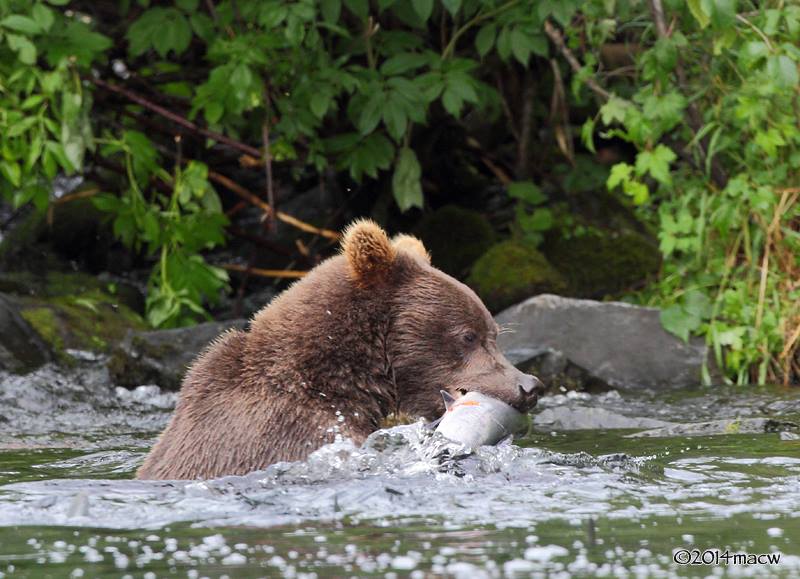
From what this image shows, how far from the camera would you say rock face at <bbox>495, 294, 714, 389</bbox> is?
9.11m

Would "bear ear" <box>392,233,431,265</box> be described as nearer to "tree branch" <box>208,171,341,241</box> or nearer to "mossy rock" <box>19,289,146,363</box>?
"mossy rock" <box>19,289,146,363</box>

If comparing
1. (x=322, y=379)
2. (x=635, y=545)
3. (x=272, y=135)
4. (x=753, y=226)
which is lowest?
(x=635, y=545)

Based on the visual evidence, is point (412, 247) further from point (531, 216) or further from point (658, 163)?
point (531, 216)

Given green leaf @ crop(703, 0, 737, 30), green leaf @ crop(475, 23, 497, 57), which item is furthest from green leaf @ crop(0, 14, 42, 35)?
green leaf @ crop(703, 0, 737, 30)

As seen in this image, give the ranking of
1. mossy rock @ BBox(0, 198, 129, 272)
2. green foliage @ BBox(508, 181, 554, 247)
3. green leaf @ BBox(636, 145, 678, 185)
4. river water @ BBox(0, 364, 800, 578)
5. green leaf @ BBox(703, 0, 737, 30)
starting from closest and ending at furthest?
1. river water @ BBox(0, 364, 800, 578)
2. green leaf @ BBox(703, 0, 737, 30)
3. green leaf @ BBox(636, 145, 678, 185)
4. green foliage @ BBox(508, 181, 554, 247)
5. mossy rock @ BBox(0, 198, 129, 272)

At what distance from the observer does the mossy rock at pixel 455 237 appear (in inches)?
442

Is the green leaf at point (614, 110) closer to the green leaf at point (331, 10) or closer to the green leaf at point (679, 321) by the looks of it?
the green leaf at point (679, 321)

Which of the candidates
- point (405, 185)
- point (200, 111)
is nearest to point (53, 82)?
point (200, 111)

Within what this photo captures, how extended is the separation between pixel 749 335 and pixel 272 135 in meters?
4.33

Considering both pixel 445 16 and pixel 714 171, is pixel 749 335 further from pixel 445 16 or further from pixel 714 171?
pixel 445 16

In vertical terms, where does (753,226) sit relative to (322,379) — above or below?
above

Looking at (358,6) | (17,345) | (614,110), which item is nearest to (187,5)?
(358,6)

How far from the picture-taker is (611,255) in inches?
441

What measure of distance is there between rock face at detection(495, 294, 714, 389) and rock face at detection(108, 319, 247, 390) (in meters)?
2.21
